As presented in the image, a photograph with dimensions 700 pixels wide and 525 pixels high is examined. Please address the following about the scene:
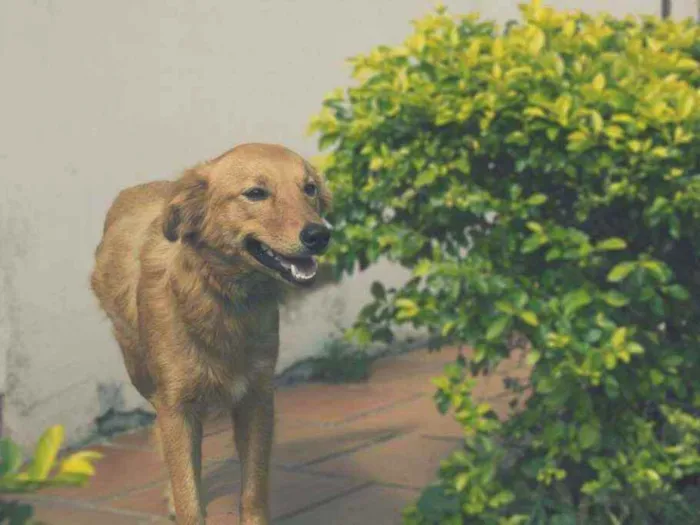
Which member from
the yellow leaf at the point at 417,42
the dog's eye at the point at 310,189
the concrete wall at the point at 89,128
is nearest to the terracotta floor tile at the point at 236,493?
the concrete wall at the point at 89,128

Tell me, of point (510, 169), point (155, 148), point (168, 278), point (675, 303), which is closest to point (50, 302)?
point (155, 148)

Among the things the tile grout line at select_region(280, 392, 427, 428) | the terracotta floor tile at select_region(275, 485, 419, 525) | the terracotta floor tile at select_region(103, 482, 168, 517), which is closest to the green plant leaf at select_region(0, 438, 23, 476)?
the terracotta floor tile at select_region(275, 485, 419, 525)

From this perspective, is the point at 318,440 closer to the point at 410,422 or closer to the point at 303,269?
the point at 410,422

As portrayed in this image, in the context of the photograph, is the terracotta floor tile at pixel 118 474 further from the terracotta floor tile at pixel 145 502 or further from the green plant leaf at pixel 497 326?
the green plant leaf at pixel 497 326

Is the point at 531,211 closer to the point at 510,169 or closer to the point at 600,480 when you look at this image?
the point at 510,169

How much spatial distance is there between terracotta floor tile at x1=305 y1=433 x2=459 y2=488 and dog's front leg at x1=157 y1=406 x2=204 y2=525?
110 centimetres

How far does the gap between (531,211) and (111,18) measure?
286 cm

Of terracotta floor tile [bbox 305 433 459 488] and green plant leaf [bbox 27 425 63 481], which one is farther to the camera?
terracotta floor tile [bbox 305 433 459 488]

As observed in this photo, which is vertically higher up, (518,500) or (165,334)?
(165,334)

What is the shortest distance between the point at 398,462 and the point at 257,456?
48.8 inches

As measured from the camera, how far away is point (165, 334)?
15.2ft

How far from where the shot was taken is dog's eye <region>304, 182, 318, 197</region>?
4461 millimetres

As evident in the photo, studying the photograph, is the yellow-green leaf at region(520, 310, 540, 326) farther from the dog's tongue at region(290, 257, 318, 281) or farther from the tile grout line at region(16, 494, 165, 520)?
the tile grout line at region(16, 494, 165, 520)

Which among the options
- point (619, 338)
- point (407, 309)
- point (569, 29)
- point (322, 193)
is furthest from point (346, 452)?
point (569, 29)
